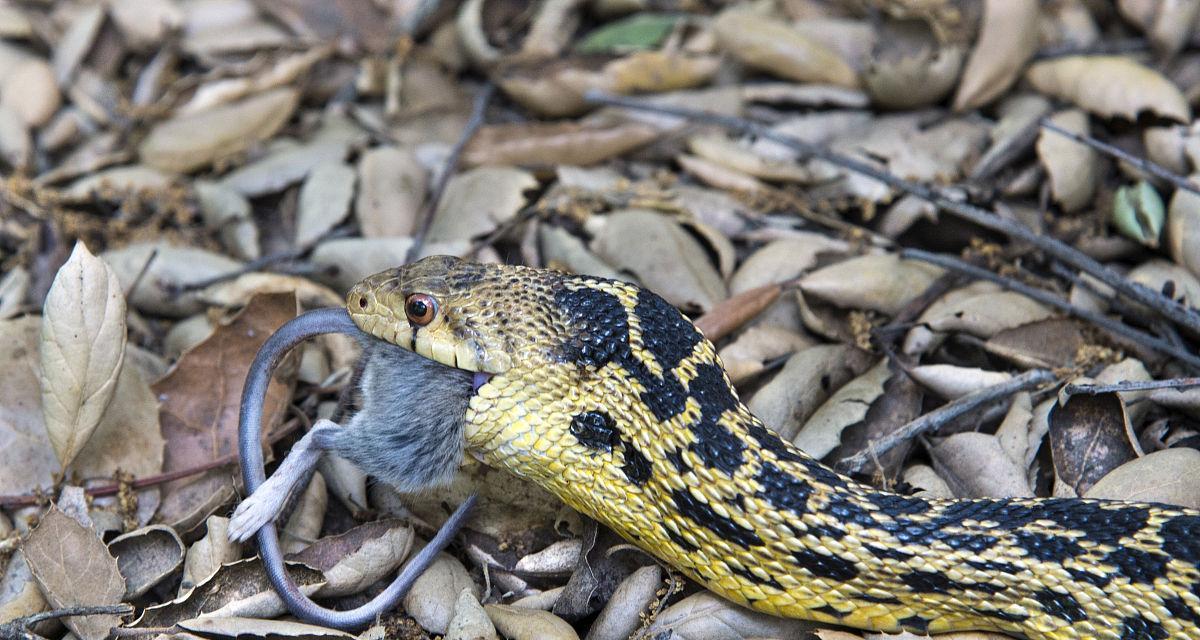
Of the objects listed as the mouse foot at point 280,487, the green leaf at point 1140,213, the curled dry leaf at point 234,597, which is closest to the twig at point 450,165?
the mouse foot at point 280,487

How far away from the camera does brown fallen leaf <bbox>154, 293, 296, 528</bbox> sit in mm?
4672

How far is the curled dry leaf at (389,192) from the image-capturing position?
5.71 meters

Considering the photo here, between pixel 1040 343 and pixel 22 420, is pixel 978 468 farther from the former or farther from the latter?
pixel 22 420

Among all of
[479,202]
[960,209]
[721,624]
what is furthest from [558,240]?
[721,624]

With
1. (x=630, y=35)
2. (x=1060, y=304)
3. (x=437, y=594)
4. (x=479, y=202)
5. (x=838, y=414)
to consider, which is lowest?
(x=437, y=594)

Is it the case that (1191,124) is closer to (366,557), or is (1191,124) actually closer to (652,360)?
(652,360)

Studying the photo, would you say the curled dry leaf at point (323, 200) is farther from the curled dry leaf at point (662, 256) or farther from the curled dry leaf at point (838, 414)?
the curled dry leaf at point (838, 414)

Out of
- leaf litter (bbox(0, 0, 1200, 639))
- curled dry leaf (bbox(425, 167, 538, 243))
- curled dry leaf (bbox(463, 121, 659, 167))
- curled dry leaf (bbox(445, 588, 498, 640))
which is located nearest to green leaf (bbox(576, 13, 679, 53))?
leaf litter (bbox(0, 0, 1200, 639))

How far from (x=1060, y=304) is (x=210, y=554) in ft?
12.3

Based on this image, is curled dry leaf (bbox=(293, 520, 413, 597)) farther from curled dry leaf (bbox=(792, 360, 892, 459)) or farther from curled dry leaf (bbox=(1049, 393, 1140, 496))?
curled dry leaf (bbox=(1049, 393, 1140, 496))

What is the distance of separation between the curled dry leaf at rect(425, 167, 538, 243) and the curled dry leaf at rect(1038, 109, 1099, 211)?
105 inches

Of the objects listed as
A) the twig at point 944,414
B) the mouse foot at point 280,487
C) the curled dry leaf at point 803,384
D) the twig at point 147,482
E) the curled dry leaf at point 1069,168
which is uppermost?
the curled dry leaf at point 1069,168

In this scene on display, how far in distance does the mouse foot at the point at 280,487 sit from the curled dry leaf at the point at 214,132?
8.48 feet

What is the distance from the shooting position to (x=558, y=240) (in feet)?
18.1
